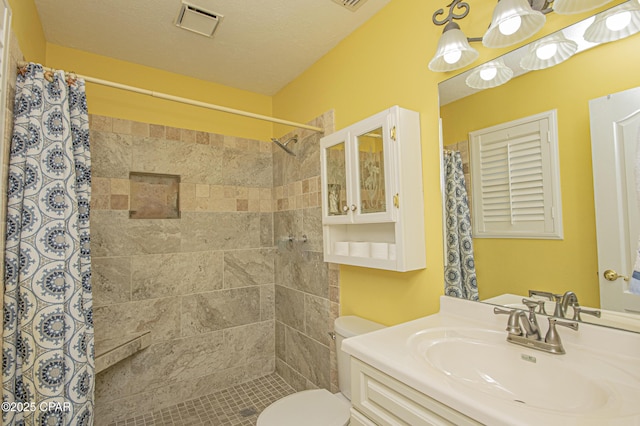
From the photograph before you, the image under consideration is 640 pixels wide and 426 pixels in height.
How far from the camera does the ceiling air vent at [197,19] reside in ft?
5.49

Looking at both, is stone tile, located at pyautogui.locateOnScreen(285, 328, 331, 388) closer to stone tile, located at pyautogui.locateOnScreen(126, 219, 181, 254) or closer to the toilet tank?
the toilet tank

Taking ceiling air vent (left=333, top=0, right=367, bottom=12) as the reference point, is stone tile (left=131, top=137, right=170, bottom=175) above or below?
below

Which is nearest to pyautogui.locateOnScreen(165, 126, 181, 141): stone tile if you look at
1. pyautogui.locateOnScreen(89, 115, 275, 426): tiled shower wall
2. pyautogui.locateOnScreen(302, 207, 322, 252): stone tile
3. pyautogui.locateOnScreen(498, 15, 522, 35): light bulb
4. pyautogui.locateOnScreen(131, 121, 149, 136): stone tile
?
pyautogui.locateOnScreen(89, 115, 275, 426): tiled shower wall

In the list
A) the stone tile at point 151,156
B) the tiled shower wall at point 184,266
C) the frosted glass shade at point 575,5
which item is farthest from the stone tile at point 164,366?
the frosted glass shade at point 575,5

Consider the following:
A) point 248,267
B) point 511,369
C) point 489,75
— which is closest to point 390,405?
point 511,369

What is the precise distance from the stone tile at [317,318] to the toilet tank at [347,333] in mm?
295

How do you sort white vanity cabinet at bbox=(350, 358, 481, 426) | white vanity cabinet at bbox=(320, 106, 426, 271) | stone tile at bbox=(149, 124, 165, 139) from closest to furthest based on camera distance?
white vanity cabinet at bbox=(350, 358, 481, 426) → white vanity cabinet at bbox=(320, 106, 426, 271) → stone tile at bbox=(149, 124, 165, 139)

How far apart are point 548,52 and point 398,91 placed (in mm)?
652

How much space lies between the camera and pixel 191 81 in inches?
95.8

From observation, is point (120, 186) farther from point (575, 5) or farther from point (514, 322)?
point (575, 5)

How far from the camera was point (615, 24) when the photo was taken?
917 millimetres

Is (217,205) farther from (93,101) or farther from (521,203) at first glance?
(521,203)

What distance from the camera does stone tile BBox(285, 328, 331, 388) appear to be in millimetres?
2045

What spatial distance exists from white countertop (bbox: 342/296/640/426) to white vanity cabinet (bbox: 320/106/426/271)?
30 centimetres
